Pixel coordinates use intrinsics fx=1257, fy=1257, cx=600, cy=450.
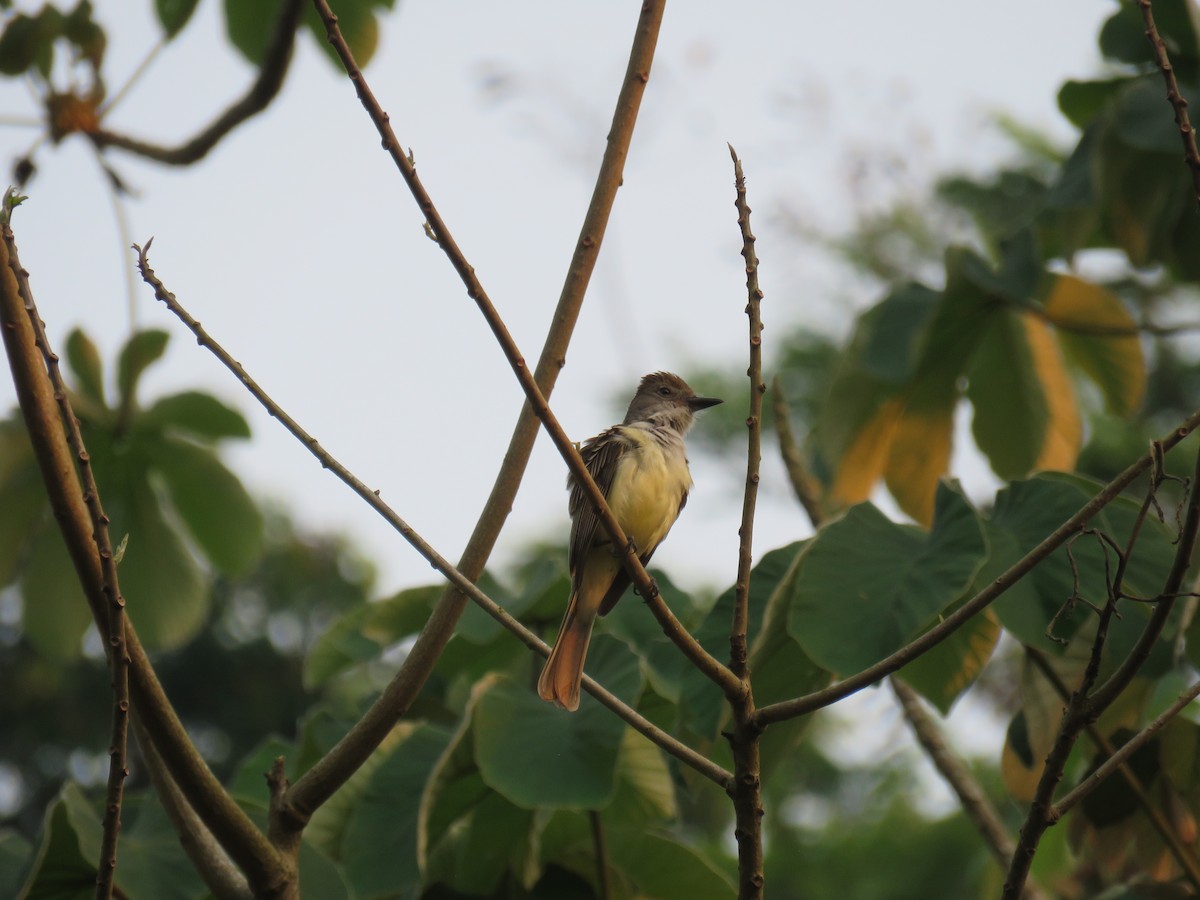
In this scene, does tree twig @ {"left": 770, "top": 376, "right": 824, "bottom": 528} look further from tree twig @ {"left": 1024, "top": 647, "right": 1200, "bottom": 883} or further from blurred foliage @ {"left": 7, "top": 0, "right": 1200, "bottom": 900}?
tree twig @ {"left": 1024, "top": 647, "right": 1200, "bottom": 883}

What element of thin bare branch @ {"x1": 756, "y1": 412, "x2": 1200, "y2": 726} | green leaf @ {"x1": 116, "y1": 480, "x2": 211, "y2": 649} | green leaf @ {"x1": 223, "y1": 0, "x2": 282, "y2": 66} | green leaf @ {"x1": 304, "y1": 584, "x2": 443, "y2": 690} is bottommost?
thin bare branch @ {"x1": 756, "y1": 412, "x2": 1200, "y2": 726}

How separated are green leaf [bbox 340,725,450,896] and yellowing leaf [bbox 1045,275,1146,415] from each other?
96.1 inches

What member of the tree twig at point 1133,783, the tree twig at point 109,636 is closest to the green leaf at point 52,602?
the tree twig at point 109,636

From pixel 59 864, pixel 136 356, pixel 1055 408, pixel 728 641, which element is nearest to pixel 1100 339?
pixel 1055 408

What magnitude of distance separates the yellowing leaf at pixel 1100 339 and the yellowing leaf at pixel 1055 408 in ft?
0.35

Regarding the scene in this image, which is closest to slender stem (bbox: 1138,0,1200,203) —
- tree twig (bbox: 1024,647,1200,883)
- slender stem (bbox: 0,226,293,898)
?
tree twig (bbox: 1024,647,1200,883)

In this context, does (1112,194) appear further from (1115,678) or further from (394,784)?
(394,784)

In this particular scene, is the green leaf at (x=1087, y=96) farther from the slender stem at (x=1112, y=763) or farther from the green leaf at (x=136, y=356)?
the green leaf at (x=136, y=356)

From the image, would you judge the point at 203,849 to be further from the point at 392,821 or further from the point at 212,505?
the point at 212,505

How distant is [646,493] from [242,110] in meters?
1.66

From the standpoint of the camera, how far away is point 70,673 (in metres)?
15.0

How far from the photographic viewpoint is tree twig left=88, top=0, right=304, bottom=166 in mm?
3264

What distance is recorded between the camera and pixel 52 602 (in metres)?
3.88

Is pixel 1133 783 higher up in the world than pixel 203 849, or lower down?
→ higher up
